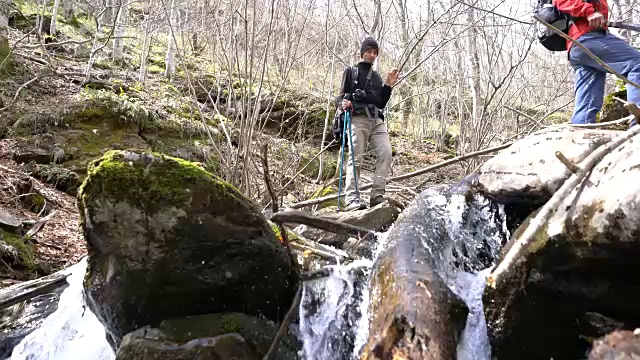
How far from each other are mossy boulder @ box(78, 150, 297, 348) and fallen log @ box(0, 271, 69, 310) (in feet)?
3.52

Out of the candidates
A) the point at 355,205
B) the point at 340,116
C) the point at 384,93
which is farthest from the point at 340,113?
the point at 355,205

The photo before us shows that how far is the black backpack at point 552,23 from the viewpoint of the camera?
12.8ft

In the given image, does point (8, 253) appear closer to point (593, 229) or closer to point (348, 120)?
point (348, 120)

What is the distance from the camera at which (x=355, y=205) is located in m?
5.63

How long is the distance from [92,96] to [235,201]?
23.5 feet

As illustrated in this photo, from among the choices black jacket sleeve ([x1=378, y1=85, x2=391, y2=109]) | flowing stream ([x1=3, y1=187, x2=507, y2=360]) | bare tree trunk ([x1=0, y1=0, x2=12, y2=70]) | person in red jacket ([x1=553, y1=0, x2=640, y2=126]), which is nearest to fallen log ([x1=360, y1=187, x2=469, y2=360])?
flowing stream ([x1=3, y1=187, x2=507, y2=360])

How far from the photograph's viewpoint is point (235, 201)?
10.1ft

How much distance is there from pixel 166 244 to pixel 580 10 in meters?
3.96

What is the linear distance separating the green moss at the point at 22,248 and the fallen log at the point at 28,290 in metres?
0.89

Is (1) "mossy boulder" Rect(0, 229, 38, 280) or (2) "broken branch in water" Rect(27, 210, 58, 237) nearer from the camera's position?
(1) "mossy boulder" Rect(0, 229, 38, 280)

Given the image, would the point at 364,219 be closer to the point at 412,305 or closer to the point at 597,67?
the point at 597,67

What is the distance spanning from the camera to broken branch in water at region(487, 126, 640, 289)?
2.45 metres

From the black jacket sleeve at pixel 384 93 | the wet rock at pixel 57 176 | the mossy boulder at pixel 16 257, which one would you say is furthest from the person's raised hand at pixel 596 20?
the wet rock at pixel 57 176

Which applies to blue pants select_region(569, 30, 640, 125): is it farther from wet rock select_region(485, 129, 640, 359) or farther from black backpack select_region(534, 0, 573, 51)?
wet rock select_region(485, 129, 640, 359)
